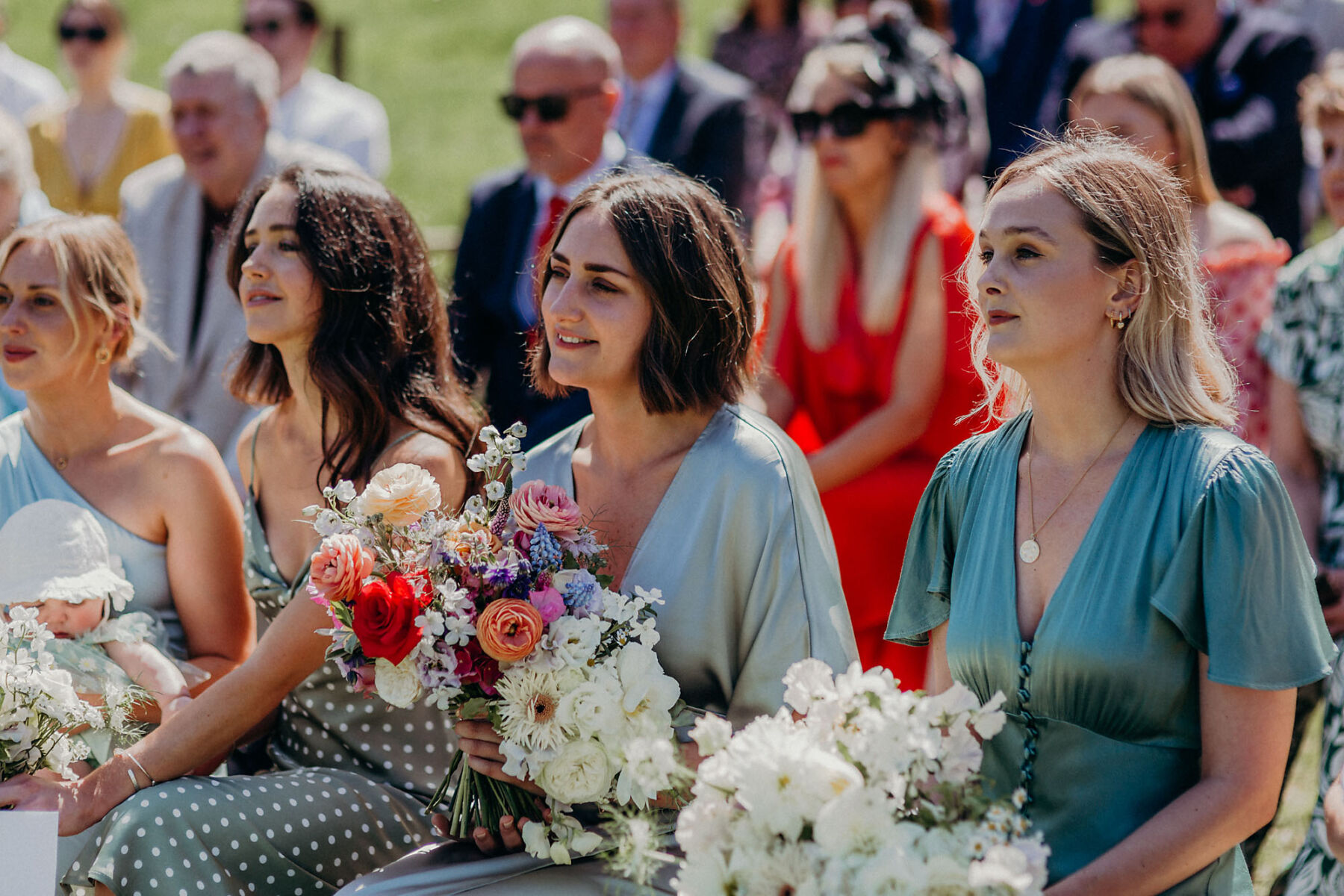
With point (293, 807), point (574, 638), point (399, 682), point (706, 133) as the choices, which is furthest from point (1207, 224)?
point (293, 807)

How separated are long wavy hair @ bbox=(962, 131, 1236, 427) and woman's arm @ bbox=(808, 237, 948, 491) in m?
1.96

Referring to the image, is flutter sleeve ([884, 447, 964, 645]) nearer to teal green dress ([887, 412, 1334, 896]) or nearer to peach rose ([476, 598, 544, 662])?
teal green dress ([887, 412, 1334, 896])

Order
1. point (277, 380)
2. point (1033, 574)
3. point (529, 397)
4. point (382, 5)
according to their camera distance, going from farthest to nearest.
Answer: point (382, 5) < point (529, 397) < point (277, 380) < point (1033, 574)

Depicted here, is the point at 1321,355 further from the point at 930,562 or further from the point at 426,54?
the point at 426,54

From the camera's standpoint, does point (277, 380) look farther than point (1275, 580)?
Yes

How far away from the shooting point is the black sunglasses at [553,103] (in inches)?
228

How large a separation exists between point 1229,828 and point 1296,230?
451 cm

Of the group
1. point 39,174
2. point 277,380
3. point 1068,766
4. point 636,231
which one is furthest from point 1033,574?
point 39,174

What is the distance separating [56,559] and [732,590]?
1.78 m

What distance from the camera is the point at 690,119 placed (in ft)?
21.1

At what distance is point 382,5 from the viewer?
57.0ft

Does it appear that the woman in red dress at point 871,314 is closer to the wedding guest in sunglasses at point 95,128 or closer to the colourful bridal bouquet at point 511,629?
the colourful bridal bouquet at point 511,629

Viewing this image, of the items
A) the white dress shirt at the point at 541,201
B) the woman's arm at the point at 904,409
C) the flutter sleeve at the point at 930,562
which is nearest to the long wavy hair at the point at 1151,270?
the flutter sleeve at the point at 930,562

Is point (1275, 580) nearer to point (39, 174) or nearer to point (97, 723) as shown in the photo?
point (97, 723)
